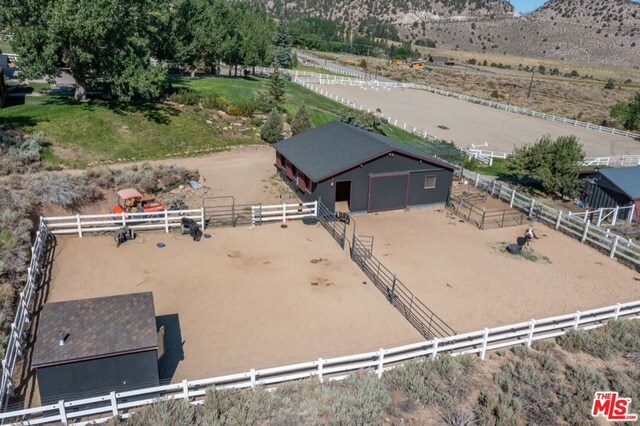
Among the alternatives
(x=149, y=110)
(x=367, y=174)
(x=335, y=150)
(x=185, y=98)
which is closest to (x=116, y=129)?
(x=149, y=110)

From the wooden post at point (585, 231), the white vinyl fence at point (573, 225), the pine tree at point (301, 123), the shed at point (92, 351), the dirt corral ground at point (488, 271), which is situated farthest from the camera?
the pine tree at point (301, 123)

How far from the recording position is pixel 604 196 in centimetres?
2933

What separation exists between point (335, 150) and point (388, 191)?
400cm

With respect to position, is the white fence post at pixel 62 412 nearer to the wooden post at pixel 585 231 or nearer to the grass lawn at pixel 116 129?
the wooden post at pixel 585 231

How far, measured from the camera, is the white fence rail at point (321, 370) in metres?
11.5

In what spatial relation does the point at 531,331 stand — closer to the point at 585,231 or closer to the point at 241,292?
the point at 241,292

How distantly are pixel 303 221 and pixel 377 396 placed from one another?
536 inches

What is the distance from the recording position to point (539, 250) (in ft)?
76.4

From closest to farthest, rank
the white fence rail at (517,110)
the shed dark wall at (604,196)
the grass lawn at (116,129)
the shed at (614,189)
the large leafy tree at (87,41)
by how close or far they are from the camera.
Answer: the shed at (614,189), the shed dark wall at (604,196), the large leafy tree at (87,41), the grass lawn at (116,129), the white fence rail at (517,110)

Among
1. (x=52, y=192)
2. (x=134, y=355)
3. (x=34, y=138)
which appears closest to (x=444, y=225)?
(x=134, y=355)

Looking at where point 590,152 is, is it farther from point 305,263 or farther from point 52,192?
point 52,192

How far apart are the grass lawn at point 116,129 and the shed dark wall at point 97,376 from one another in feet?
77.1

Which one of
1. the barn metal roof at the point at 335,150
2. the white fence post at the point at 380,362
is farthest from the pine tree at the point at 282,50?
the white fence post at the point at 380,362

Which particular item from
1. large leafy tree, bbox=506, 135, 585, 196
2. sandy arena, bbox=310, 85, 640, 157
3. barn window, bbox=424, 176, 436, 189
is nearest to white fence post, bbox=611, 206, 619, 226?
large leafy tree, bbox=506, 135, 585, 196
